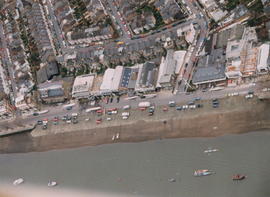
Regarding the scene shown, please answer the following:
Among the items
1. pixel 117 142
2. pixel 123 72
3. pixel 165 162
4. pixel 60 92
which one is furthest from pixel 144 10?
pixel 165 162

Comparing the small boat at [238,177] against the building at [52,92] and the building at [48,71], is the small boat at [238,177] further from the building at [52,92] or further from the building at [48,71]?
the building at [48,71]

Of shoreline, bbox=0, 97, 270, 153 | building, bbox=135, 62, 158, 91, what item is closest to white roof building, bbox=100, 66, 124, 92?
building, bbox=135, 62, 158, 91

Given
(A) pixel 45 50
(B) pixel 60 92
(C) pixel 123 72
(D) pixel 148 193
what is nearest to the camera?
(D) pixel 148 193

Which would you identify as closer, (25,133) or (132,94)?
(132,94)

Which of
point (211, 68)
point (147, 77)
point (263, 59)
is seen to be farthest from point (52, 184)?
point (263, 59)

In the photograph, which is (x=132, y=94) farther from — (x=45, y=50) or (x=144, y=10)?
(x=45, y=50)

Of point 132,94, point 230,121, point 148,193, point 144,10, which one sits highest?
point 144,10

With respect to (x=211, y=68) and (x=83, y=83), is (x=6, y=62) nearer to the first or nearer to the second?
(x=83, y=83)
